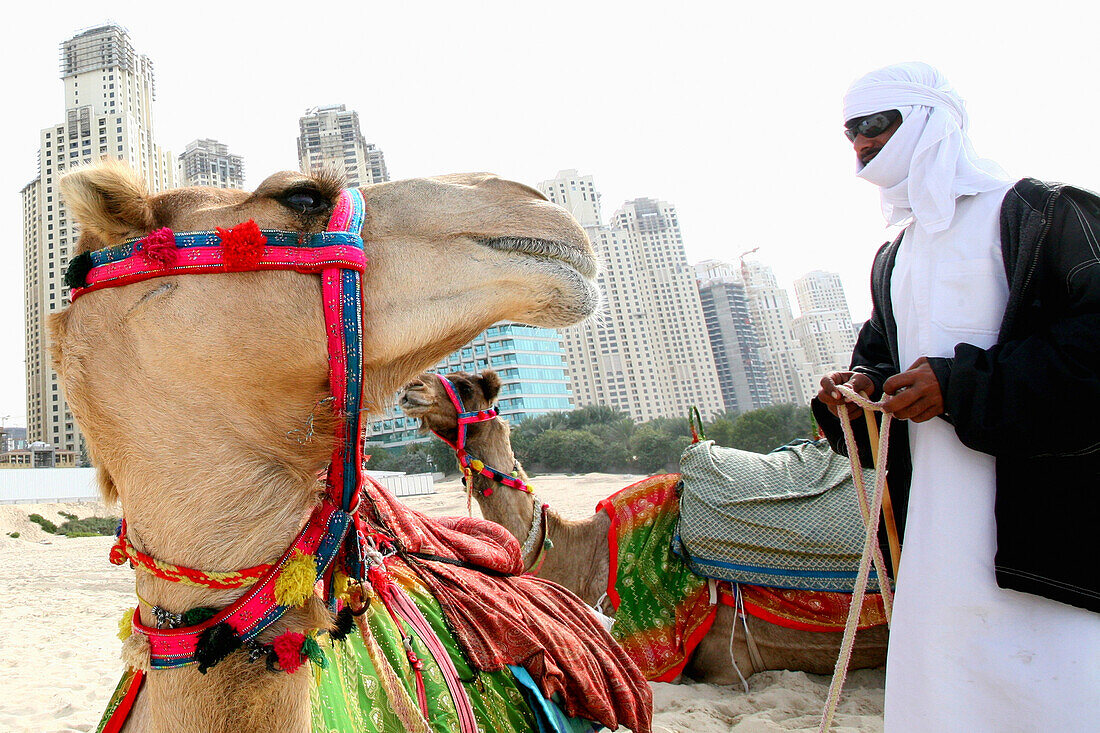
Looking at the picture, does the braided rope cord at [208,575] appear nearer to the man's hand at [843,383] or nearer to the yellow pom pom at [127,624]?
the yellow pom pom at [127,624]

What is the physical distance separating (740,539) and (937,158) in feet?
8.57

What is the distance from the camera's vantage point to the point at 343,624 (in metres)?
1.45

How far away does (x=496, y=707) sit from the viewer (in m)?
1.98

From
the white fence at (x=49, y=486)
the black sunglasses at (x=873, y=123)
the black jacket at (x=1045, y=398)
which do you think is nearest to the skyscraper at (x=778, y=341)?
the white fence at (x=49, y=486)

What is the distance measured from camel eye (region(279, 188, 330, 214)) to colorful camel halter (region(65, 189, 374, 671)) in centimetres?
6

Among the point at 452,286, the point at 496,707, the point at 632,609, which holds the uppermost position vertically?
the point at 452,286

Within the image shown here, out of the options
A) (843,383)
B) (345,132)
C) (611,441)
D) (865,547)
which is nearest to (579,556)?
(843,383)

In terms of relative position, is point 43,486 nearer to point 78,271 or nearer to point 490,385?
point 490,385

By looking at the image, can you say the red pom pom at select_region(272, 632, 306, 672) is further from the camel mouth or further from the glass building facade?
the glass building facade

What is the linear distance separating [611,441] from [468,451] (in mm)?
31215

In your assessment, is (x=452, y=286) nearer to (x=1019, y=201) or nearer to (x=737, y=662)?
(x=1019, y=201)

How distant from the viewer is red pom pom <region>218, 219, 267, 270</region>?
129 centimetres

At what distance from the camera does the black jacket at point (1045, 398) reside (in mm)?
1485

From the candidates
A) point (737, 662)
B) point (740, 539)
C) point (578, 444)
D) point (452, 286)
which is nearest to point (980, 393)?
point (452, 286)
